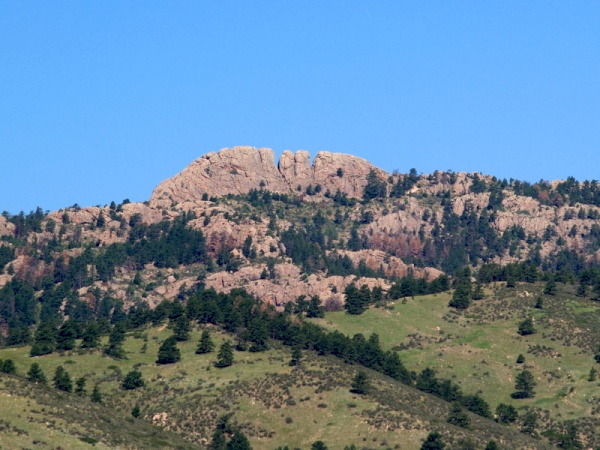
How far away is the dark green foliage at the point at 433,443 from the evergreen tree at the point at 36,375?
5914 cm

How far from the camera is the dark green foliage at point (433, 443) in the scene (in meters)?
180

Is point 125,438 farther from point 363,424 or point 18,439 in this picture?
point 363,424

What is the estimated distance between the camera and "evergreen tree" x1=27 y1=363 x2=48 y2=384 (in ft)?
628

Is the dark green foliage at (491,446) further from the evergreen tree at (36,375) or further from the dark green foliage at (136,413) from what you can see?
the evergreen tree at (36,375)

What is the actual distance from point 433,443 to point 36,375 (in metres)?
62.1

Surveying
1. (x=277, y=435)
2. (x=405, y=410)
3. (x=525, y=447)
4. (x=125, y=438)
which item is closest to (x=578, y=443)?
(x=525, y=447)

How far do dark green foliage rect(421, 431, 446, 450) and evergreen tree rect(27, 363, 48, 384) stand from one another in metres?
59.1

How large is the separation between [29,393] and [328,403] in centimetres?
5104

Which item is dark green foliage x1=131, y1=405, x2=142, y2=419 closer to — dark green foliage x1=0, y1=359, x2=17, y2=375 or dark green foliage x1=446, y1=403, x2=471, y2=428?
dark green foliage x1=0, y1=359, x2=17, y2=375

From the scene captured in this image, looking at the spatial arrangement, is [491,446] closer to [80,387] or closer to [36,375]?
[80,387]

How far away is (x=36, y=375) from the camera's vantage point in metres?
194

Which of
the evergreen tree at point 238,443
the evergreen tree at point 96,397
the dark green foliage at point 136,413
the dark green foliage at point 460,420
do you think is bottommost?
the evergreen tree at point 238,443

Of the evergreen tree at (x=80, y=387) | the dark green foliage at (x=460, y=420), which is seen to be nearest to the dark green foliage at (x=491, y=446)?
the dark green foliage at (x=460, y=420)

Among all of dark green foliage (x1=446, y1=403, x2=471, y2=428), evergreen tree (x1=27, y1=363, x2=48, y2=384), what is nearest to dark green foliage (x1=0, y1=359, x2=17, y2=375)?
evergreen tree (x1=27, y1=363, x2=48, y2=384)
